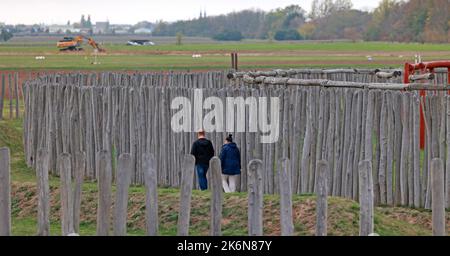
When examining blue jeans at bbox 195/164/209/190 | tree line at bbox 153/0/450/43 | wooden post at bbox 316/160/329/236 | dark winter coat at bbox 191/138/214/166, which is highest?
wooden post at bbox 316/160/329/236

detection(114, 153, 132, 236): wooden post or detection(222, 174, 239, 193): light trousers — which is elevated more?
detection(114, 153, 132, 236): wooden post

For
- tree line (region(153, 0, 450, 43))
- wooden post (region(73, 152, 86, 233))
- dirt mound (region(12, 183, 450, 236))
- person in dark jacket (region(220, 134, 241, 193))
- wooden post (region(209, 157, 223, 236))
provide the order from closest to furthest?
wooden post (region(209, 157, 223, 236)), wooden post (region(73, 152, 86, 233)), dirt mound (region(12, 183, 450, 236)), person in dark jacket (region(220, 134, 241, 193)), tree line (region(153, 0, 450, 43))

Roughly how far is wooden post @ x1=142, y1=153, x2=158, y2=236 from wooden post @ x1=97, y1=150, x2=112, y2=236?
313 millimetres

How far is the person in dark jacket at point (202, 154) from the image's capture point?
1648cm

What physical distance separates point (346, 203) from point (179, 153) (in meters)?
4.33

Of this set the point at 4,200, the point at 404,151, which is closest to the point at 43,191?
the point at 4,200

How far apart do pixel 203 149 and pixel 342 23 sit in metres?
144

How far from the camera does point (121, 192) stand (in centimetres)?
956

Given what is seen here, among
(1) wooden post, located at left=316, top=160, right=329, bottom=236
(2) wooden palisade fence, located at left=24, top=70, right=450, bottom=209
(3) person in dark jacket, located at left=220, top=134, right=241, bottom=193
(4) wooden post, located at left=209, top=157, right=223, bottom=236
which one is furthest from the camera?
(3) person in dark jacket, located at left=220, top=134, right=241, bottom=193

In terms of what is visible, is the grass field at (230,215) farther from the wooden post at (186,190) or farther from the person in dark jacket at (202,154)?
the wooden post at (186,190)

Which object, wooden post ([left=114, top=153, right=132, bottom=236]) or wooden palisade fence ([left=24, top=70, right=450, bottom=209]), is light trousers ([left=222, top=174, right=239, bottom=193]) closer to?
wooden palisade fence ([left=24, top=70, right=450, bottom=209])

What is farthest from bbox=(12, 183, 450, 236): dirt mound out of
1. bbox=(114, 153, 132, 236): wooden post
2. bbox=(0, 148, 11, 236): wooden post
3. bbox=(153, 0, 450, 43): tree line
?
bbox=(153, 0, 450, 43): tree line

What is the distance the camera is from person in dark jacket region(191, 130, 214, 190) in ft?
54.1
